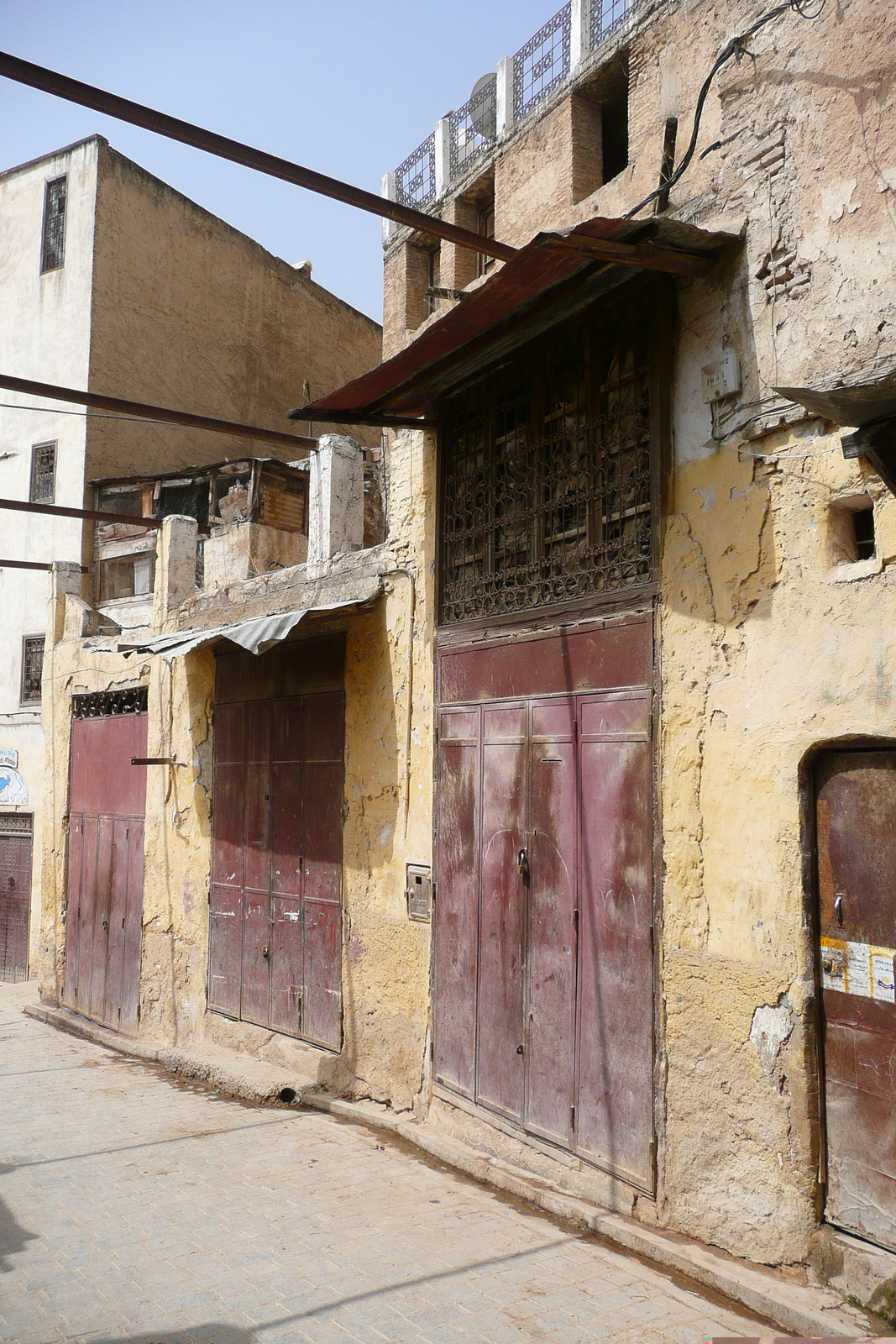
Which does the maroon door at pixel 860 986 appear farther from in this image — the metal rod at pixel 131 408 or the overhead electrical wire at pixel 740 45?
the metal rod at pixel 131 408

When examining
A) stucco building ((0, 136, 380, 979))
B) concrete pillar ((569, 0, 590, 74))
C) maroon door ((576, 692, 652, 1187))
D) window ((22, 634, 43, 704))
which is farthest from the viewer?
concrete pillar ((569, 0, 590, 74))

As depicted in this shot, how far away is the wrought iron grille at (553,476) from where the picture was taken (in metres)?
5.24

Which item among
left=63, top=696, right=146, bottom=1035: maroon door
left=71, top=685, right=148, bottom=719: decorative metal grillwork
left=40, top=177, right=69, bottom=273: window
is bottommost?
left=63, top=696, right=146, bottom=1035: maroon door

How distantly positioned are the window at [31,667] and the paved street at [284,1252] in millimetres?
11021

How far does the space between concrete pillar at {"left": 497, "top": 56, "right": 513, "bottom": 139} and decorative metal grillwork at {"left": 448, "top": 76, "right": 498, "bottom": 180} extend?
25 centimetres

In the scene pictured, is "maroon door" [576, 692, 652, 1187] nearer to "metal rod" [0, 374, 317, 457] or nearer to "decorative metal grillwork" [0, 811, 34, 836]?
"metal rod" [0, 374, 317, 457]

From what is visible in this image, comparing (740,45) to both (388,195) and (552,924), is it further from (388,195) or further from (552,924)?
(388,195)

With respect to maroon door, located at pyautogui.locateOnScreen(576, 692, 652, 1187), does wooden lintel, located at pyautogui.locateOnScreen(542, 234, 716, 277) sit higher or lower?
higher

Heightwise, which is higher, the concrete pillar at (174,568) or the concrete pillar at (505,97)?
the concrete pillar at (505,97)

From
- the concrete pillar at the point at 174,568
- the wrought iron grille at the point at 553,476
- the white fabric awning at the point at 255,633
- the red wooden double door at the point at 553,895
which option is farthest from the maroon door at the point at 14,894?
the wrought iron grille at the point at 553,476

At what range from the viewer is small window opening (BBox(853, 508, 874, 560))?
4.21 meters

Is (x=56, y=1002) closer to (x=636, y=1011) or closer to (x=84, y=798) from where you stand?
(x=84, y=798)

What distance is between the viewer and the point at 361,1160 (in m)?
6.05

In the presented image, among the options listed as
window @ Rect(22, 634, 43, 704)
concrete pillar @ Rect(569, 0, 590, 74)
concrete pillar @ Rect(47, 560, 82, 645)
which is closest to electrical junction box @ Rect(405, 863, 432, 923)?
concrete pillar @ Rect(47, 560, 82, 645)
